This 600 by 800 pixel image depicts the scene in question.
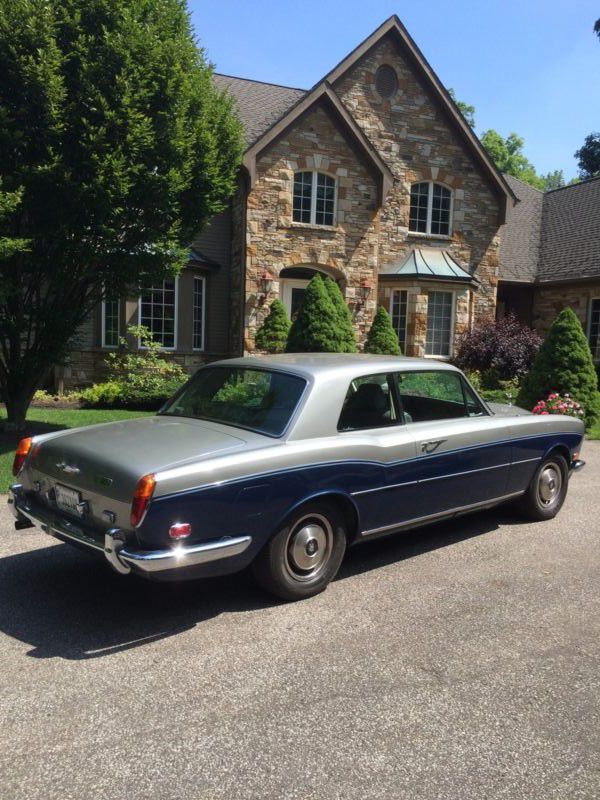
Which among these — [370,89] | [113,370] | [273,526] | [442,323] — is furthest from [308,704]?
[370,89]

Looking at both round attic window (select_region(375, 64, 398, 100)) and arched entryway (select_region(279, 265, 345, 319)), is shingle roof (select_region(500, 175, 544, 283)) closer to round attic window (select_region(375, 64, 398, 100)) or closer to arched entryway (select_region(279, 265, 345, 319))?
round attic window (select_region(375, 64, 398, 100))

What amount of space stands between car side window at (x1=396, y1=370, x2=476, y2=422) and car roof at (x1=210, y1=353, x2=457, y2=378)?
0.08m

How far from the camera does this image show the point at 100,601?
428 cm

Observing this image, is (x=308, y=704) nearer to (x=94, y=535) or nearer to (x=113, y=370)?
(x=94, y=535)

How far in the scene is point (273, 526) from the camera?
13.3 ft

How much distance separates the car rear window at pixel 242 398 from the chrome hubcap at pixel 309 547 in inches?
25.3

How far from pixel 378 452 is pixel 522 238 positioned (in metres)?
20.4

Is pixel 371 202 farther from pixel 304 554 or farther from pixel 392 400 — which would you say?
pixel 304 554

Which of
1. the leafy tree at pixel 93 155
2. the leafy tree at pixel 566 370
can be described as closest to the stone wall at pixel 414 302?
the leafy tree at pixel 566 370

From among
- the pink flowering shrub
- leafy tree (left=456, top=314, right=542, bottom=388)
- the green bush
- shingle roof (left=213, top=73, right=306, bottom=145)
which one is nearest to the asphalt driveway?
the pink flowering shrub

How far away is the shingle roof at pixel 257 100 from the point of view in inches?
717

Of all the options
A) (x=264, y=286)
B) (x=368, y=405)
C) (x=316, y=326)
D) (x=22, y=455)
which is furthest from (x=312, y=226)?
(x=22, y=455)

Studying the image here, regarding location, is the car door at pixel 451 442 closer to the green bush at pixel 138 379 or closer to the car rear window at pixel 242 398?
the car rear window at pixel 242 398

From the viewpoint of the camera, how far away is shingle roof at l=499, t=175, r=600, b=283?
808 inches
